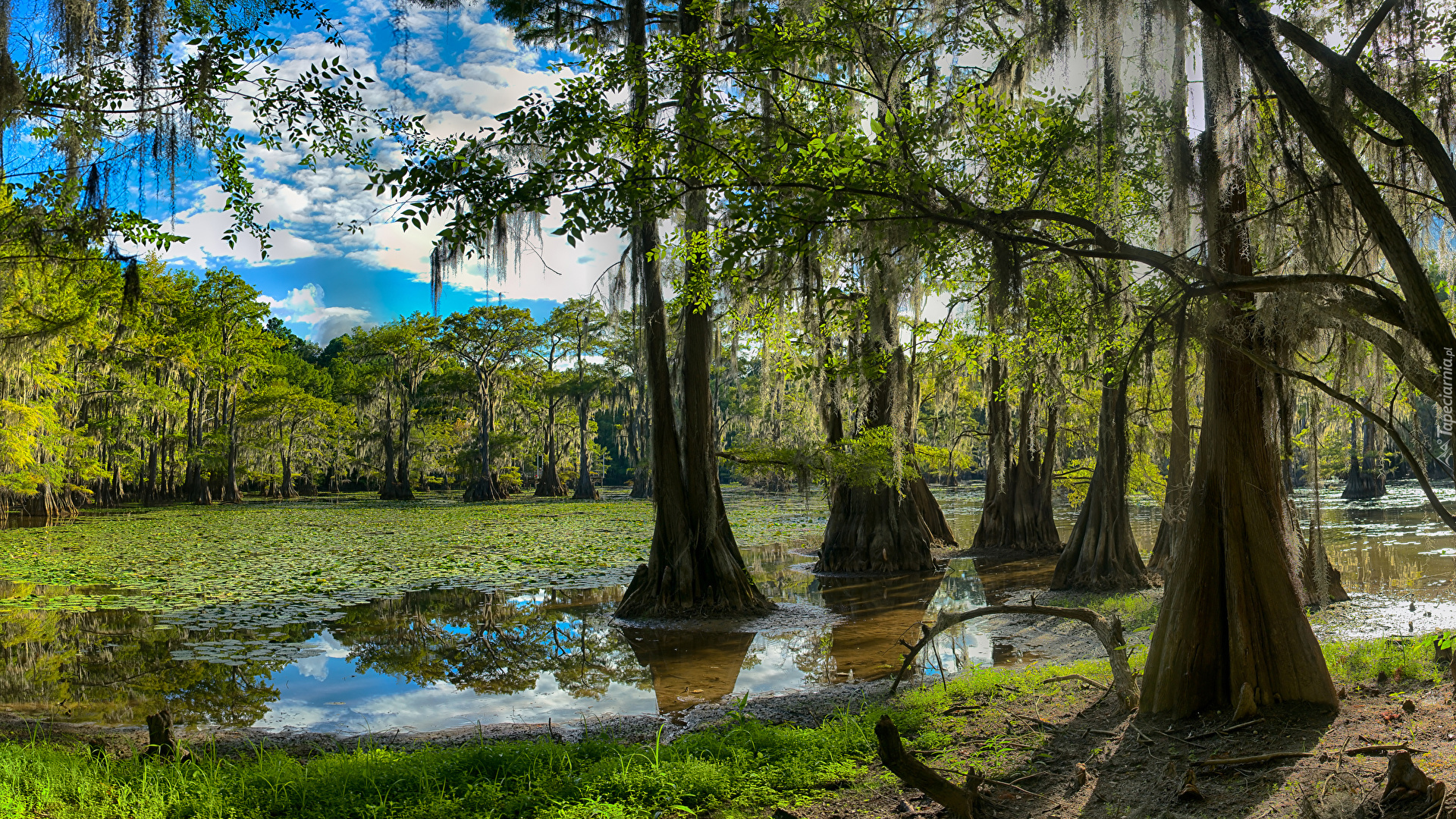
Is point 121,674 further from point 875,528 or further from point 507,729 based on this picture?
point 875,528

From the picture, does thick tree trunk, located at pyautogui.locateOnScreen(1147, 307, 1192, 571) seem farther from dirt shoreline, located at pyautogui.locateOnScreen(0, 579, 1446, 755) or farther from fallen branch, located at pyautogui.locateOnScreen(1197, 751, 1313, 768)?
fallen branch, located at pyautogui.locateOnScreen(1197, 751, 1313, 768)

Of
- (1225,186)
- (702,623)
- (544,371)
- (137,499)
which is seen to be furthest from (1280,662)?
(137,499)

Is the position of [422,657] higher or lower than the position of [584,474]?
lower

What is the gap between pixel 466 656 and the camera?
8203 millimetres

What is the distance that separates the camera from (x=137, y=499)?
3603 centimetres

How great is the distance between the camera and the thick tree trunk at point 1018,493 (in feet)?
52.4

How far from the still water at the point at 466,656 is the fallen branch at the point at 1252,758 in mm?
2306

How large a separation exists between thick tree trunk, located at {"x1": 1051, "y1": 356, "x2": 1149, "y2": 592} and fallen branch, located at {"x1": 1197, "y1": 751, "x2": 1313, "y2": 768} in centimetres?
757

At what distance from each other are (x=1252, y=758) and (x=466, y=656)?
6.92 m

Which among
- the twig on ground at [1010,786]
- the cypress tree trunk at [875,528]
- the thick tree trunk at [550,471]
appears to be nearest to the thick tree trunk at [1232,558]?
the twig on ground at [1010,786]

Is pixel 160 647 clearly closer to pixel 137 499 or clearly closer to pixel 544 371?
pixel 544 371

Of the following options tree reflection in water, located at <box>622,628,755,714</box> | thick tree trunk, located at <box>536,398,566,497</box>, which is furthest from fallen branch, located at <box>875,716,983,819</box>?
thick tree trunk, located at <box>536,398,566,497</box>

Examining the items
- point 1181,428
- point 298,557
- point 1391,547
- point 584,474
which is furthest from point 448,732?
point 584,474

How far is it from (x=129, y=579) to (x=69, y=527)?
480 inches
